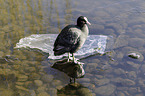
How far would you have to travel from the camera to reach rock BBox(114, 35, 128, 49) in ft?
17.7

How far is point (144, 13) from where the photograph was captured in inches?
266

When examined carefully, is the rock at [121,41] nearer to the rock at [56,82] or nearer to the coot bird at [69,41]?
the coot bird at [69,41]

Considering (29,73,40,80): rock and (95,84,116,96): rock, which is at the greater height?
(29,73,40,80): rock

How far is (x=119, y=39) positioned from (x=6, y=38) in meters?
3.01

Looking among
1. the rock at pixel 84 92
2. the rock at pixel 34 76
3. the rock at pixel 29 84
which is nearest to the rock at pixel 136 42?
the rock at pixel 84 92

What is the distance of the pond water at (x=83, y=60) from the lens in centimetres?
416

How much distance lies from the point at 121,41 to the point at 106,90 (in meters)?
1.85

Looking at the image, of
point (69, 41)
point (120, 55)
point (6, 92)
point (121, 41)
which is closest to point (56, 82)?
point (69, 41)

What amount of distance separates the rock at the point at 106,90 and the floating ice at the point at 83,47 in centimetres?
116

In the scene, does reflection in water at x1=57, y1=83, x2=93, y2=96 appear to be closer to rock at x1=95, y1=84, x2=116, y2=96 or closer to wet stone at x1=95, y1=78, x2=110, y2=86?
rock at x1=95, y1=84, x2=116, y2=96

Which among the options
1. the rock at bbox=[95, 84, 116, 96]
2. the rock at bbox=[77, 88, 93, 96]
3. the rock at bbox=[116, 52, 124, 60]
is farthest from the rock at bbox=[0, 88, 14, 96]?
the rock at bbox=[116, 52, 124, 60]

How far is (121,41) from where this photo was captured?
218 inches

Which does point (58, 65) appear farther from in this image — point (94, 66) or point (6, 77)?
point (6, 77)

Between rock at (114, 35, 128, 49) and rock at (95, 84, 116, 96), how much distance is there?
1.44 metres
